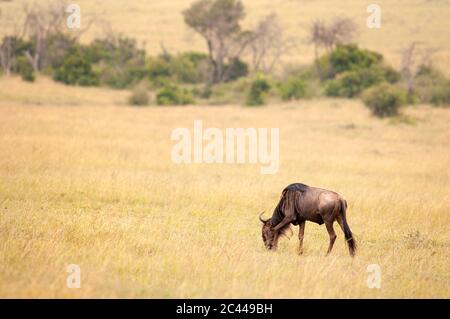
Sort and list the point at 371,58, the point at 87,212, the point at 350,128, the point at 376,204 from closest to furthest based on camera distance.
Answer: the point at 87,212 < the point at 376,204 < the point at 350,128 < the point at 371,58

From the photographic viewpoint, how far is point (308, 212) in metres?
8.88

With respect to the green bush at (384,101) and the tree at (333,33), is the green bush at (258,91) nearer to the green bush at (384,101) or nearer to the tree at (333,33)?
the green bush at (384,101)

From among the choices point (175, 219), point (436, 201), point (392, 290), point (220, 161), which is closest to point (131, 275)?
point (392, 290)

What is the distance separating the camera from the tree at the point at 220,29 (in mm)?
43906

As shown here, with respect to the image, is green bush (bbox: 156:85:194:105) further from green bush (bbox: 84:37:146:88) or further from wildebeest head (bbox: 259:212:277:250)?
wildebeest head (bbox: 259:212:277:250)

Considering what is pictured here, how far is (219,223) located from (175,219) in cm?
74

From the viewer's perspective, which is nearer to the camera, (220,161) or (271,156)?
(220,161)

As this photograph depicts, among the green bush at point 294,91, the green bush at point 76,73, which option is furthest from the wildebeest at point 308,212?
the green bush at point 76,73

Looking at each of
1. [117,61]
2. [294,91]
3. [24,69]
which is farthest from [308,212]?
[117,61]

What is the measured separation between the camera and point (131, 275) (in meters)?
7.33

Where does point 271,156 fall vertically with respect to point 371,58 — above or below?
below

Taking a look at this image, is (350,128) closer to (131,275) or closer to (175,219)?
(175,219)

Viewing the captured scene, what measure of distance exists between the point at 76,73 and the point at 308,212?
1220 inches

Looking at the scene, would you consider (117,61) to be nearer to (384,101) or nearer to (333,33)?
(333,33)
